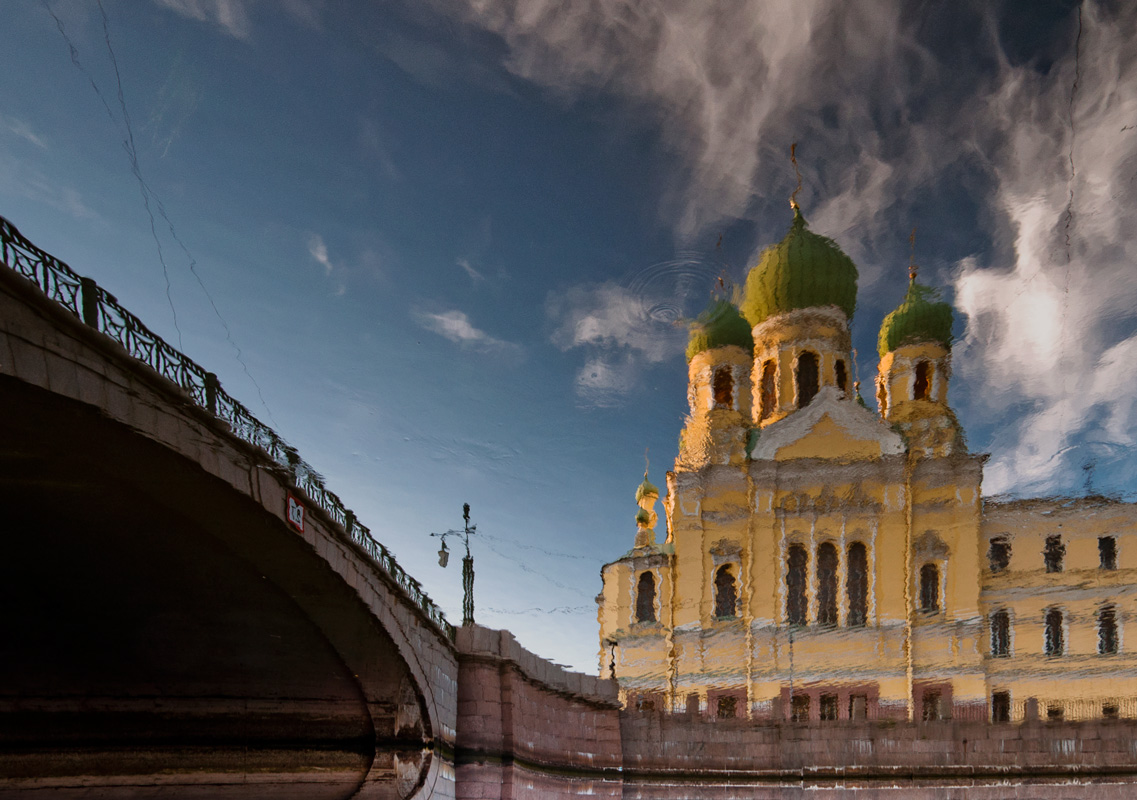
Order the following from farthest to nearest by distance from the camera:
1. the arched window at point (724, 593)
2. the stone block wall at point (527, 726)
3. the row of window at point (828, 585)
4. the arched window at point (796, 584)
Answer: the arched window at point (724, 593)
the arched window at point (796, 584)
the row of window at point (828, 585)
the stone block wall at point (527, 726)

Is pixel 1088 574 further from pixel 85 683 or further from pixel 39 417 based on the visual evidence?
pixel 39 417

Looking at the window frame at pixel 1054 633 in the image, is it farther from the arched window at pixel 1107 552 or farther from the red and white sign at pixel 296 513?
the red and white sign at pixel 296 513

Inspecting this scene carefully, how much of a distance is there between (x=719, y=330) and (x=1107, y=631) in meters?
17.2

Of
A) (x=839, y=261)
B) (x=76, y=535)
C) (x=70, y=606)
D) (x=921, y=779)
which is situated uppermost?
(x=839, y=261)

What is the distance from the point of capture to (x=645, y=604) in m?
35.0

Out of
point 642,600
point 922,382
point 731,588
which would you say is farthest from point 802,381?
point 642,600

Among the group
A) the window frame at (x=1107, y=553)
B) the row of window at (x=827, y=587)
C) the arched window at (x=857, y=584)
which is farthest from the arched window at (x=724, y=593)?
the window frame at (x=1107, y=553)

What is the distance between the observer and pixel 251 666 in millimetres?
19891

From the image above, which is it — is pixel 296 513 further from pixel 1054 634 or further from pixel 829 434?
pixel 1054 634

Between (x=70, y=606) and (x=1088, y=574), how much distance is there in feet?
98.0

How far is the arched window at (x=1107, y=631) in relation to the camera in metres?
30.4

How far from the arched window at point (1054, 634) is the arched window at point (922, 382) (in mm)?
9362

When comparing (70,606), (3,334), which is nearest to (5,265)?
(3,334)

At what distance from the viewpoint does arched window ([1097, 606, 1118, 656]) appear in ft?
99.8
